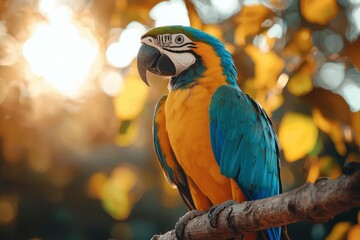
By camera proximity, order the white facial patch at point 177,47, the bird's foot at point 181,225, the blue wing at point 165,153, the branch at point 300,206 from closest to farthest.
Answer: the branch at point 300,206, the bird's foot at point 181,225, the white facial patch at point 177,47, the blue wing at point 165,153

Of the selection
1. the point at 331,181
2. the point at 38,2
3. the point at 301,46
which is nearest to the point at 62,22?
the point at 38,2

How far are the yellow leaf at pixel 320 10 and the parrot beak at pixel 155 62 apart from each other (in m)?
0.51

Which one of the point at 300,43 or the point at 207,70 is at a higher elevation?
the point at 300,43

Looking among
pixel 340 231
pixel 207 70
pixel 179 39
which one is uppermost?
pixel 179 39

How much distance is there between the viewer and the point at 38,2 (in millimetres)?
2119

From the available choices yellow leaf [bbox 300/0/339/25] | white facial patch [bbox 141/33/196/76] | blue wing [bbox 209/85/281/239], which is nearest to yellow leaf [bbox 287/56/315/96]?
yellow leaf [bbox 300/0/339/25]

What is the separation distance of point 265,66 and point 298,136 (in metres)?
0.24

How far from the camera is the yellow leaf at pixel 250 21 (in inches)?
65.1

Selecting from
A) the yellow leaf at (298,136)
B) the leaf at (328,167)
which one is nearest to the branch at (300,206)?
the yellow leaf at (298,136)

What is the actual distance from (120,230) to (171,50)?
192cm

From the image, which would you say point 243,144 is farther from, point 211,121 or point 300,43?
point 300,43

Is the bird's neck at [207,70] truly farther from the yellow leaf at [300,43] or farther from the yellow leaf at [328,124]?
the yellow leaf at [328,124]

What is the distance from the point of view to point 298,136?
148 centimetres

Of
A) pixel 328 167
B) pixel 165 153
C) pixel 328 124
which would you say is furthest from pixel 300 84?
pixel 165 153
